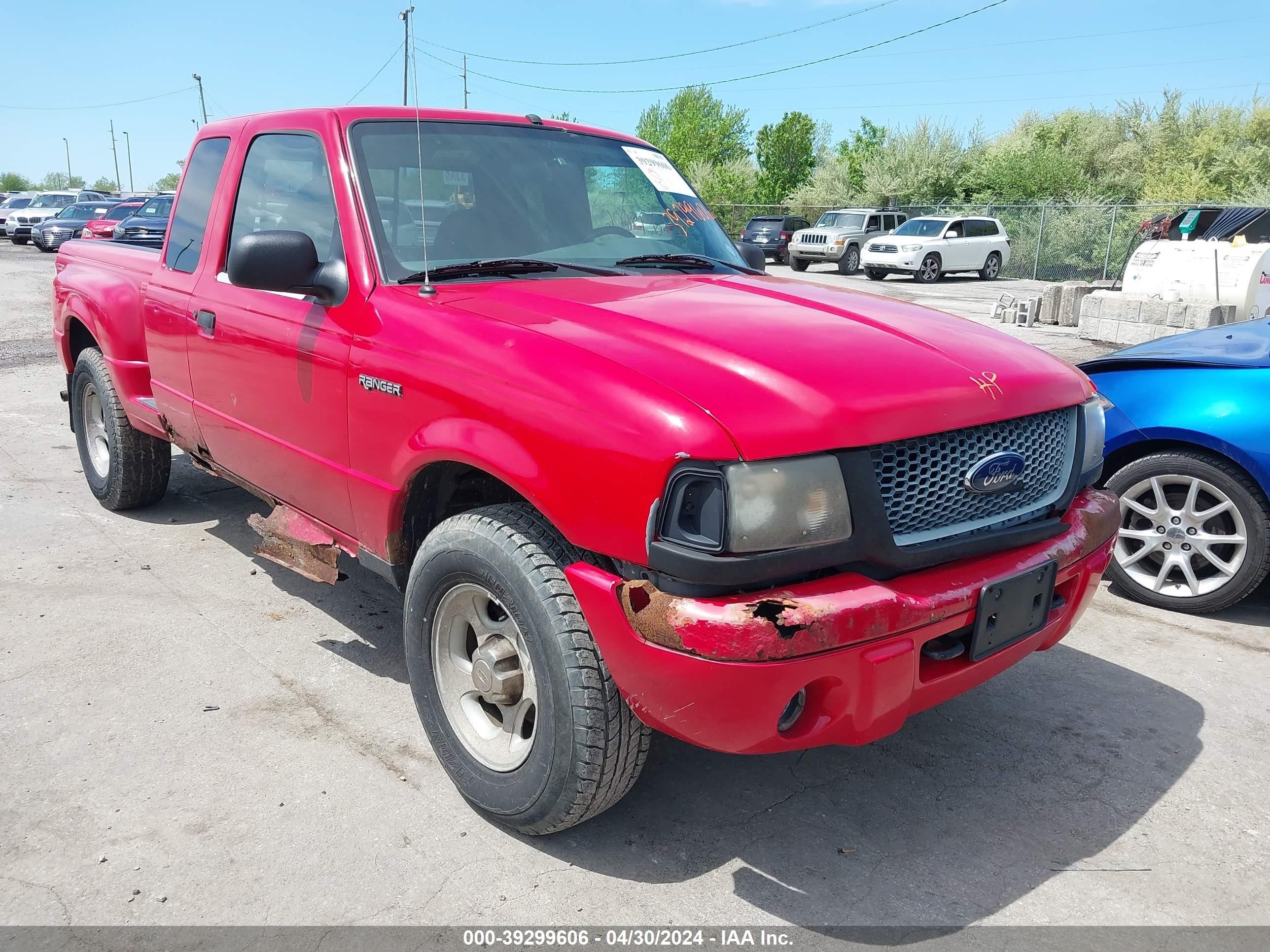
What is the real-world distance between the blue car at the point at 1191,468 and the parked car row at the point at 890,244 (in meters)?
23.2

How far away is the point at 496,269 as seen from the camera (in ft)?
10.5

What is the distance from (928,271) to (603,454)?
2740 cm

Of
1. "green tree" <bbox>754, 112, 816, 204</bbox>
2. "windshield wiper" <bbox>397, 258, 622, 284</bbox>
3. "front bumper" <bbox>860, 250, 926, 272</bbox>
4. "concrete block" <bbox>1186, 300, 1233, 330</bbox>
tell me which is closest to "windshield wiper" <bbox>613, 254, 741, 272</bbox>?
"windshield wiper" <bbox>397, 258, 622, 284</bbox>

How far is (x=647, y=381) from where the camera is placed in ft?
7.47

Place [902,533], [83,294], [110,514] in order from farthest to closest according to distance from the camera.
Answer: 1. [110,514]
2. [83,294]
3. [902,533]

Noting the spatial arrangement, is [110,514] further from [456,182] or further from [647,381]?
[647,381]

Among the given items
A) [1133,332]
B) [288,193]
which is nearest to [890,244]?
[1133,332]

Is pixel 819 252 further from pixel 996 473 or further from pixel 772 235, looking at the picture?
pixel 996 473

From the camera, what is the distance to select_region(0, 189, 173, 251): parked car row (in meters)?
20.6

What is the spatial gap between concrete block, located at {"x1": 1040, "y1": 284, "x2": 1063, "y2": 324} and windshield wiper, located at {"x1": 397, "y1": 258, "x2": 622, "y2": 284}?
1386 centimetres

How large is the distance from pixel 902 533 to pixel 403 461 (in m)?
1.43

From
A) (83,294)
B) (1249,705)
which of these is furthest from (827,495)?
(83,294)

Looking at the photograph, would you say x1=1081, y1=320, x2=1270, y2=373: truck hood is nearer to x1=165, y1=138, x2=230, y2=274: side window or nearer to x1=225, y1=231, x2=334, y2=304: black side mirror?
x1=225, y1=231, x2=334, y2=304: black side mirror

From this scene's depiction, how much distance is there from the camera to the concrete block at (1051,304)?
15.4 meters
